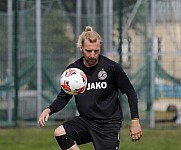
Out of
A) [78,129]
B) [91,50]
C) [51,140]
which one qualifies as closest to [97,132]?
[78,129]

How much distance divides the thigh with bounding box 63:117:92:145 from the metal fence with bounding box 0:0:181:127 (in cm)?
816

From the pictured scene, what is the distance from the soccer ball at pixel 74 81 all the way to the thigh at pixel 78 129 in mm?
359

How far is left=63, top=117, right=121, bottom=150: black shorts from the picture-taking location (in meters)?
8.16

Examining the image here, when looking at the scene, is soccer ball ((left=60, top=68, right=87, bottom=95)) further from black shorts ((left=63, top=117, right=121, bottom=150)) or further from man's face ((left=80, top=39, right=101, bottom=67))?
black shorts ((left=63, top=117, right=121, bottom=150))

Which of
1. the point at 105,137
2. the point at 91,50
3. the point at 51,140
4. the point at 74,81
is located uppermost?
the point at 91,50

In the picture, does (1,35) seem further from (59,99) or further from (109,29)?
(59,99)

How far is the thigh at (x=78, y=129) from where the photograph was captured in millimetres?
8156

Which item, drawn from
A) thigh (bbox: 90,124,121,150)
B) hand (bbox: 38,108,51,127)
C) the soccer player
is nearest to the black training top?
the soccer player

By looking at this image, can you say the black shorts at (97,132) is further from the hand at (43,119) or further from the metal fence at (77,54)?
the metal fence at (77,54)

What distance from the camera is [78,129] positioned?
821 centimetres

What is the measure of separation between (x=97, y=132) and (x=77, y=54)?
8566 mm

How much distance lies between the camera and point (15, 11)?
1642cm

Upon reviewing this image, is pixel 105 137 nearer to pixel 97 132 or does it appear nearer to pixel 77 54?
pixel 97 132

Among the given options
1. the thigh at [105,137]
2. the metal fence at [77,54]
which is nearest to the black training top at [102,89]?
the thigh at [105,137]
